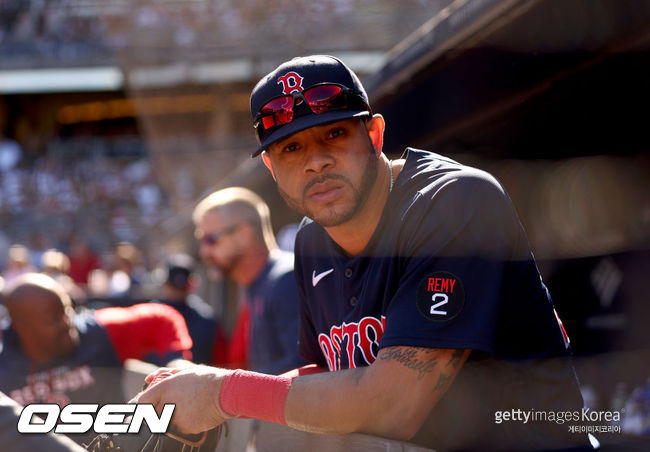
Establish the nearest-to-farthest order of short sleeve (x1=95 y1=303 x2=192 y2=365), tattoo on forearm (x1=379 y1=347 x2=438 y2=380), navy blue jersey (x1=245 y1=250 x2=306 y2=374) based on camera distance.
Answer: tattoo on forearm (x1=379 y1=347 x2=438 y2=380) < navy blue jersey (x1=245 y1=250 x2=306 y2=374) < short sleeve (x1=95 y1=303 x2=192 y2=365)

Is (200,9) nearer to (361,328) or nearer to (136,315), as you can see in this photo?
(136,315)

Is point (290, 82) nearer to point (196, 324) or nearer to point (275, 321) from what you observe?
point (275, 321)

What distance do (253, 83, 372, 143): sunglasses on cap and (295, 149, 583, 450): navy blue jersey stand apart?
0.23 meters

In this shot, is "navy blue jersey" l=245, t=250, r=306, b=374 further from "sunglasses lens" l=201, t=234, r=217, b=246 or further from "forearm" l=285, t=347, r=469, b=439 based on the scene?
"forearm" l=285, t=347, r=469, b=439

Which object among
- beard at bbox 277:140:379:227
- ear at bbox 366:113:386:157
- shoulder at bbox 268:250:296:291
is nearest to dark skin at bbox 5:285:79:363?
shoulder at bbox 268:250:296:291

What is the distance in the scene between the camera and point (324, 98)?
162cm

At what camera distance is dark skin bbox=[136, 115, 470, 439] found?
1391 mm

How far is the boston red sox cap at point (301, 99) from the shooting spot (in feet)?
5.27

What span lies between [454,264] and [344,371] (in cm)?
32

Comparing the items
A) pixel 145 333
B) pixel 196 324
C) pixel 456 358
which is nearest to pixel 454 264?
pixel 456 358

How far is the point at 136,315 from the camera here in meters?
3.44

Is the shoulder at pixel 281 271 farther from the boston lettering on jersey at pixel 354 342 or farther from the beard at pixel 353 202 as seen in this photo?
the beard at pixel 353 202

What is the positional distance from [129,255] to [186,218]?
10.1 feet

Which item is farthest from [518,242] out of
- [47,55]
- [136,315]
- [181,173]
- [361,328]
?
[47,55]
